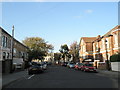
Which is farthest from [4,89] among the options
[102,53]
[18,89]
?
[102,53]

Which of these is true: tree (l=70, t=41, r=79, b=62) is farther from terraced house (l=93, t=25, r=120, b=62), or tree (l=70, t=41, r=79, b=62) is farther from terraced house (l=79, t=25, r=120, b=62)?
terraced house (l=93, t=25, r=120, b=62)

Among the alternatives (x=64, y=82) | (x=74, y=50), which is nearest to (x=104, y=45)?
(x=64, y=82)

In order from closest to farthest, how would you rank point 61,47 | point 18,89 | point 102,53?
point 18,89
point 102,53
point 61,47

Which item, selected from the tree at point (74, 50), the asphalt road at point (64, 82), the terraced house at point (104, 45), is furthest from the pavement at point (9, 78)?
the tree at point (74, 50)

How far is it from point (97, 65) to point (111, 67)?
6958mm

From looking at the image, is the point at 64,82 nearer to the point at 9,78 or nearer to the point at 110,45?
the point at 9,78

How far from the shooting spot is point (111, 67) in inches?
1198

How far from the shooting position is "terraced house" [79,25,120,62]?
115 feet

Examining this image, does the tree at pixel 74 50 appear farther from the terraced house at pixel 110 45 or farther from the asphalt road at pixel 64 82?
the asphalt road at pixel 64 82

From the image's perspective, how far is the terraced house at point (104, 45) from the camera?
35084 mm

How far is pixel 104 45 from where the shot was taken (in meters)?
41.2

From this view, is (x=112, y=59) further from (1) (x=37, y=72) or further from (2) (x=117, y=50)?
(1) (x=37, y=72)

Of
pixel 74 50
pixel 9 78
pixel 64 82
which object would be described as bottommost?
pixel 9 78

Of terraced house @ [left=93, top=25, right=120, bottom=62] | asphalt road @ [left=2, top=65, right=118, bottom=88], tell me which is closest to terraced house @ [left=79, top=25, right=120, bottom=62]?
terraced house @ [left=93, top=25, right=120, bottom=62]
